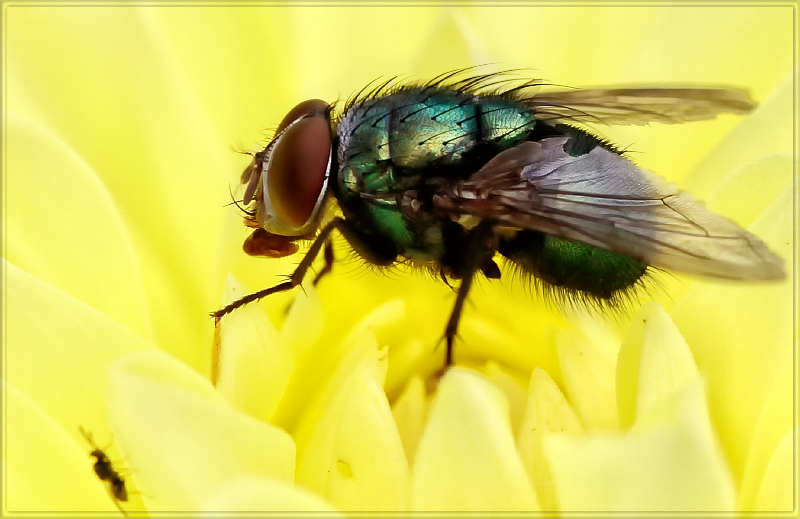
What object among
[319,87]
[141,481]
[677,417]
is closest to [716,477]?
[677,417]

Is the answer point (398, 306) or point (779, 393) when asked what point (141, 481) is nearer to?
point (398, 306)

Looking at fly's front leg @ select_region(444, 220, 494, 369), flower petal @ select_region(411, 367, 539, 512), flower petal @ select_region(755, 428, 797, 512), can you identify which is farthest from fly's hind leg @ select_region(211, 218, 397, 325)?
flower petal @ select_region(755, 428, 797, 512)

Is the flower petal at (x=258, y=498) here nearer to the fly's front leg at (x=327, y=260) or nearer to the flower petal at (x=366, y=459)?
the flower petal at (x=366, y=459)

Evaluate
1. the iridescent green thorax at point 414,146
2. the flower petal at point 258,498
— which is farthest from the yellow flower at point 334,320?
the iridescent green thorax at point 414,146

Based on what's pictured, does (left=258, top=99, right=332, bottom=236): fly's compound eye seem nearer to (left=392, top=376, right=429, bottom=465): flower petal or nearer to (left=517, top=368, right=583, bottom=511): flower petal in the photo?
(left=392, top=376, right=429, bottom=465): flower petal

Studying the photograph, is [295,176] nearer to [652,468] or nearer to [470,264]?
[470,264]

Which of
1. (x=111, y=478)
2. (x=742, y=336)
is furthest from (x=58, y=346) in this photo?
(x=742, y=336)
